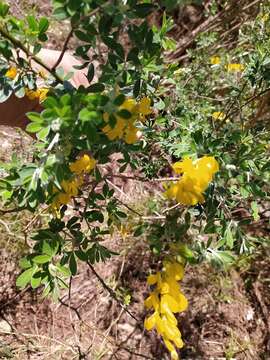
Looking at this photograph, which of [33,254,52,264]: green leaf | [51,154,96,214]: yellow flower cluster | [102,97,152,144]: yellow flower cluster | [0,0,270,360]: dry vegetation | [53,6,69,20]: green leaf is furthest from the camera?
[0,0,270,360]: dry vegetation

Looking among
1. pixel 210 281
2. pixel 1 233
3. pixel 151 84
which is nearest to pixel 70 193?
pixel 151 84

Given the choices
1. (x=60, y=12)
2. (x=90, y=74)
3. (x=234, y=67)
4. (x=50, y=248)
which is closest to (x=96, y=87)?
(x=90, y=74)

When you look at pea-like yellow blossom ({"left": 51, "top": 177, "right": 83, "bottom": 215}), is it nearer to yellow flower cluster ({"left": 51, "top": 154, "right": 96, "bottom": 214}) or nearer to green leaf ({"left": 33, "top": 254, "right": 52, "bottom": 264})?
yellow flower cluster ({"left": 51, "top": 154, "right": 96, "bottom": 214})

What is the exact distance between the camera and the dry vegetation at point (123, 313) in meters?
2.06

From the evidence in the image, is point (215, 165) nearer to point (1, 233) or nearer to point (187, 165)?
point (187, 165)

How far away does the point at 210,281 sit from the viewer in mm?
2322

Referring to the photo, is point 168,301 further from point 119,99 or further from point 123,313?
point 123,313

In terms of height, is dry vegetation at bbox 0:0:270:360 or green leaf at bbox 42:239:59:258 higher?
green leaf at bbox 42:239:59:258

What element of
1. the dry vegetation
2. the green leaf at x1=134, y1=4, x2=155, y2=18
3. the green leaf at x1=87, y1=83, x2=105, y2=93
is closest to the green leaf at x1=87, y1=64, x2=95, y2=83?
the green leaf at x1=87, y1=83, x2=105, y2=93

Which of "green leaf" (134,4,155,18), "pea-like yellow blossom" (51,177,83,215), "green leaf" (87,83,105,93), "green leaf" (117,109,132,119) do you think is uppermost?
"green leaf" (134,4,155,18)

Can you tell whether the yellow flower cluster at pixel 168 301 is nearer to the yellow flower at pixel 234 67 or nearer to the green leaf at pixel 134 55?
the green leaf at pixel 134 55

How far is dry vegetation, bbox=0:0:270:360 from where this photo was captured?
2.06m

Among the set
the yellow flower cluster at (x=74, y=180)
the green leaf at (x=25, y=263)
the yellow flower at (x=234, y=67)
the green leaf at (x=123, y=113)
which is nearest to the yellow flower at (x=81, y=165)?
the yellow flower cluster at (x=74, y=180)

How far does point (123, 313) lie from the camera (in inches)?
87.1
